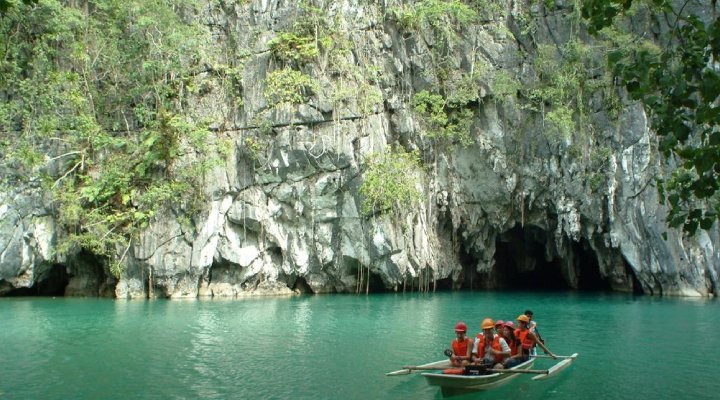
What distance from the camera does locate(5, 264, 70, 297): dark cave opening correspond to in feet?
90.6

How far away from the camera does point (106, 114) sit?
2753 centimetres

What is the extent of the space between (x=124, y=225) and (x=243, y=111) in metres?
6.59

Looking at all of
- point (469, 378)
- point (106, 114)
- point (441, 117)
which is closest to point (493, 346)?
point (469, 378)

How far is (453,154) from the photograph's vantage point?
29.2m

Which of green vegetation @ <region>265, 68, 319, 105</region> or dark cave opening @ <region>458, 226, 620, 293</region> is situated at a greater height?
green vegetation @ <region>265, 68, 319, 105</region>

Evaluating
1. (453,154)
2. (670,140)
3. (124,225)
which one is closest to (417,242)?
(453,154)

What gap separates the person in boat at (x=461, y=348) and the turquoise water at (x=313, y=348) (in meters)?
0.55

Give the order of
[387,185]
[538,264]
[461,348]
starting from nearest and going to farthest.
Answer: [461,348]
[387,185]
[538,264]

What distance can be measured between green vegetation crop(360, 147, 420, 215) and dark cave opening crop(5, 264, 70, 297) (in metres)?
13.3

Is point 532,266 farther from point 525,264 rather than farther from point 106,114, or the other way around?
point 106,114

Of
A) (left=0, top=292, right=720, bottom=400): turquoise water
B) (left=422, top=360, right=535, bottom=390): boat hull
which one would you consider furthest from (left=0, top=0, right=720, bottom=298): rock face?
(left=422, top=360, right=535, bottom=390): boat hull

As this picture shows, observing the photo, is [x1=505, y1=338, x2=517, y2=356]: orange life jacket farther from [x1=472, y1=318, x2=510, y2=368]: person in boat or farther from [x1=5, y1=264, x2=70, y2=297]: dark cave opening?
[x1=5, y1=264, x2=70, y2=297]: dark cave opening

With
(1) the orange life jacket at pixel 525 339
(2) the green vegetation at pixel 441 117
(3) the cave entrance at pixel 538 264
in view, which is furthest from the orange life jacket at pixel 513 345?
(3) the cave entrance at pixel 538 264

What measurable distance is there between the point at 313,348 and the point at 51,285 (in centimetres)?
1853
